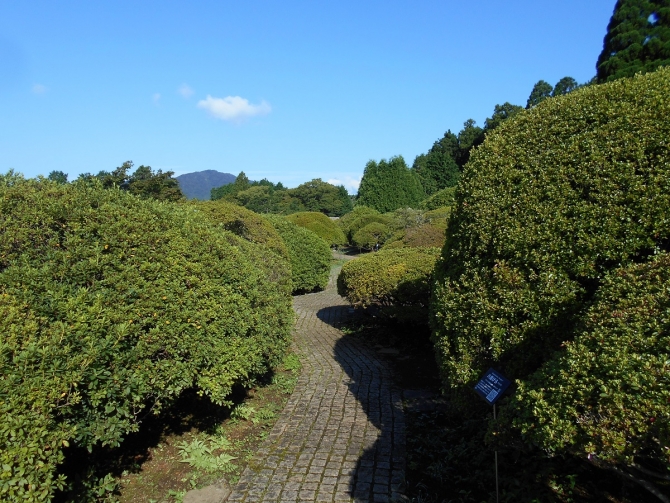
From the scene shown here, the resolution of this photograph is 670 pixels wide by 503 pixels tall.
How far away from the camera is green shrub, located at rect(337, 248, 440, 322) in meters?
8.19

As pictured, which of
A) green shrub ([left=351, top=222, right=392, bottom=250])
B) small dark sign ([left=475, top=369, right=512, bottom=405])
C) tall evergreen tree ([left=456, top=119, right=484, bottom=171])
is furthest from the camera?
tall evergreen tree ([left=456, top=119, right=484, bottom=171])

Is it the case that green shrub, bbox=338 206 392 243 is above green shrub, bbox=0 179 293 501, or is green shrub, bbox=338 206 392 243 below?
above

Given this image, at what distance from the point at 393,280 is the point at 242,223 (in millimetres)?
4976

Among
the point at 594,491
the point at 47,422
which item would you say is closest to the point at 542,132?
the point at 594,491

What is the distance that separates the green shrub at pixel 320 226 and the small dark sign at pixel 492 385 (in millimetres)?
24765

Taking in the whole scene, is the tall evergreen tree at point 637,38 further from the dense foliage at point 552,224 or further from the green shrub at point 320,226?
the green shrub at point 320,226

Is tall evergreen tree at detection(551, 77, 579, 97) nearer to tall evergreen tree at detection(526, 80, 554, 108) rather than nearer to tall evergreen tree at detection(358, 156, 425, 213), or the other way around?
tall evergreen tree at detection(526, 80, 554, 108)

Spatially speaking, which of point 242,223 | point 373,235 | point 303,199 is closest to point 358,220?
point 373,235

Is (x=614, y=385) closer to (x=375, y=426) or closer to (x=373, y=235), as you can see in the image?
(x=375, y=426)

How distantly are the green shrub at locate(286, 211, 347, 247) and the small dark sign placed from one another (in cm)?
2477

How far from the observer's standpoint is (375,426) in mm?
5316

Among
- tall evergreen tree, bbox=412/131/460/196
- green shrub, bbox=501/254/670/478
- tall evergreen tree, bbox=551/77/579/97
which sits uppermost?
tall evergreen tree, bbox=551/77/579/97

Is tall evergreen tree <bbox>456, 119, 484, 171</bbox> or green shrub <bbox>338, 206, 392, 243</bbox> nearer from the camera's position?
green shrub <bbox>338, 206, 392, 243</bbox>

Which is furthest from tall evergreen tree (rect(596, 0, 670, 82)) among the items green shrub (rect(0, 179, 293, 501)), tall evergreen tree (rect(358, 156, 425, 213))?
tall evergreen tree (rect(358, 156, 425, 213))
